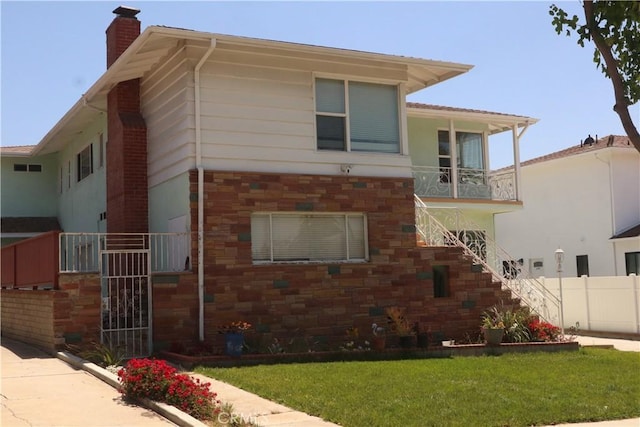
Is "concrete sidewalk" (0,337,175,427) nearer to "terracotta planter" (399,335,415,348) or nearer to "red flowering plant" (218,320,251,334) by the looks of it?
"red flowering plant" (218,320,251,334)

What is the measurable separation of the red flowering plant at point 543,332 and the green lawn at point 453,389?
80.0 inches

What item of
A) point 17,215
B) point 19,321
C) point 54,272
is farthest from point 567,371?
point 17,215

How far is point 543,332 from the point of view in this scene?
53.9 feet

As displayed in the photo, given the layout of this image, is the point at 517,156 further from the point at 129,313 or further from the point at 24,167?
the point at 24,167

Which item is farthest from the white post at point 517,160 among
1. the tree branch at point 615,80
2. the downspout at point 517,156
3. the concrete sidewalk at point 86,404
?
the tree branch at point 615,80

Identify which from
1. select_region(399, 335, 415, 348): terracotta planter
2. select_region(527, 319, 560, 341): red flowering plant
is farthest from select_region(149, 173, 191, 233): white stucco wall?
select_region(527, 319, 560, 341): red flowering plant

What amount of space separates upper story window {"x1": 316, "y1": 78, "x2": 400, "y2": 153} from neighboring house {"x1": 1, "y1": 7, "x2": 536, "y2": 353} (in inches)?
1.3

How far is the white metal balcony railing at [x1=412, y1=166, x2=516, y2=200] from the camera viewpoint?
2312 cm

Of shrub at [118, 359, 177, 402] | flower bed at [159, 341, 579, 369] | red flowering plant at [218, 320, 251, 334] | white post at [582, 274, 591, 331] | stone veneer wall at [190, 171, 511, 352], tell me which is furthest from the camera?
white post at [582, 274, 591, 331]

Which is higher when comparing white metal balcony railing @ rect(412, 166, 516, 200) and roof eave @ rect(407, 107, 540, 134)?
roof eave @ rect(407, 107, 540, 134)

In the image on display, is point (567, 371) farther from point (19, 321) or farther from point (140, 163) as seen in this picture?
point (19, 321)

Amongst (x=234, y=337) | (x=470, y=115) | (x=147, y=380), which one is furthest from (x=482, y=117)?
(x=147, y=380)

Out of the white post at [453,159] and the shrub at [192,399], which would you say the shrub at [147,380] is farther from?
the white post at [453,159]

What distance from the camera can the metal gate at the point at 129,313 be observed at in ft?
45.8
